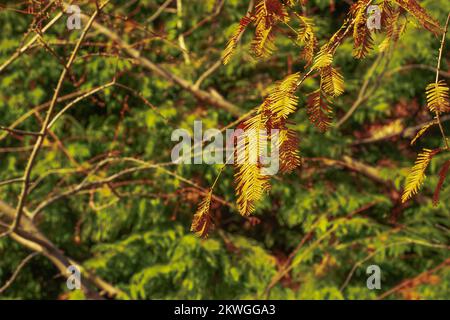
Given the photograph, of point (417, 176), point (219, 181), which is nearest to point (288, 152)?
point (417, 176)

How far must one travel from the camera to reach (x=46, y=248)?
4.09m

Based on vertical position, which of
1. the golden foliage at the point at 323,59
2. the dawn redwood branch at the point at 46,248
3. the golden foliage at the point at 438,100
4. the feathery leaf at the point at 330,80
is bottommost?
the golden foliage at the point at 438,100

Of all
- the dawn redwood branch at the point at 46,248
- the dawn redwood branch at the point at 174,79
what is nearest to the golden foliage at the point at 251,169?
the dawn redwood branch at the point at 46,248

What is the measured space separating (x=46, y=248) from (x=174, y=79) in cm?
156

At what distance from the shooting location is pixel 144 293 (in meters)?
4.46

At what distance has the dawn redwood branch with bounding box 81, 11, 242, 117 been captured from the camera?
4.86 metres

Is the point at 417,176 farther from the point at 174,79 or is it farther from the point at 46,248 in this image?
the point at 174,79

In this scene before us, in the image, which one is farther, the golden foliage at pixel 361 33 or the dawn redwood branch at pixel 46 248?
the dawn redwood branch at pixel 46 248

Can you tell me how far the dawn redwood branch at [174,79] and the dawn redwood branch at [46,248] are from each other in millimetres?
1423

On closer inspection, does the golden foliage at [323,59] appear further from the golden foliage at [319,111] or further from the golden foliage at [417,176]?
the golden foliage at [417,176]

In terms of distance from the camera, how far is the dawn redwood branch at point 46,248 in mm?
3996

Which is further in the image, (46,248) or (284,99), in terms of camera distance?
(46,248)

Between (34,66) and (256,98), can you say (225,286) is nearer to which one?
(256,98)
